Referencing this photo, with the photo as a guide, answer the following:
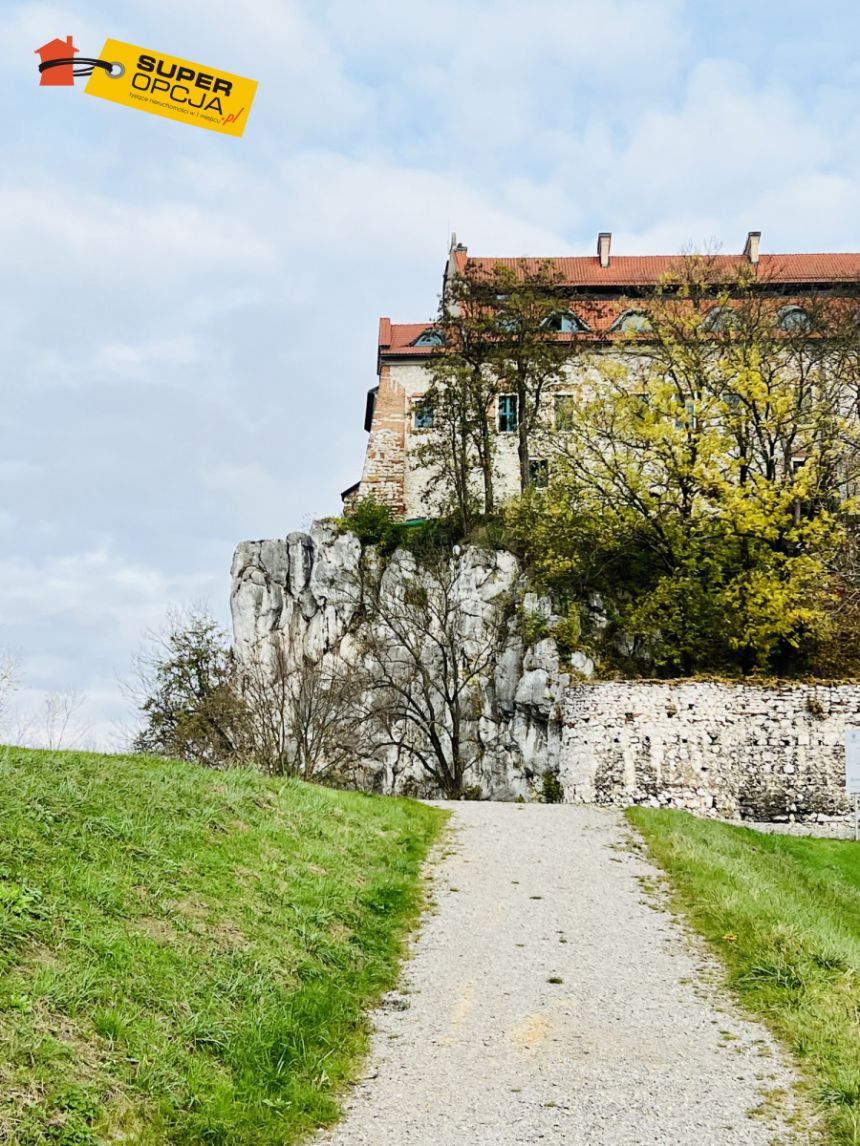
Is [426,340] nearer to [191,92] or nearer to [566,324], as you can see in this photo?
[566,324]

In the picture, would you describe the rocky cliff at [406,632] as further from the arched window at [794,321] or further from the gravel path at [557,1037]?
the gravel path at [557,1037]

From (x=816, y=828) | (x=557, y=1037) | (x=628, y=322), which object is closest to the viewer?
(x=557, y=1037)

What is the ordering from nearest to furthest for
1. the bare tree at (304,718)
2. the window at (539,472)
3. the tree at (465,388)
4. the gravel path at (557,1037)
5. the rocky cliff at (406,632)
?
the gravel path at (557,1037) < the bare tree at (304,718) < the rocky cliff at (406,632) < the window at (539,472) < the tree at (465,388)

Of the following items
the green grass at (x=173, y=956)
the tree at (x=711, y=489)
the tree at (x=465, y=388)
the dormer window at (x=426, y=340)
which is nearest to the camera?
the green grass at (x=173, y=956)

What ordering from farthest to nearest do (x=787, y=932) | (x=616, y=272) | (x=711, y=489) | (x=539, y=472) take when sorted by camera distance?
→ (x=616, y=272) → (x=539, y=472) → (x=711, y=489) → (x=787, y=932)

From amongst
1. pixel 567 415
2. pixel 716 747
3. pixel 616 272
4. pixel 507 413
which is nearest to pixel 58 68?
pixel 716 747

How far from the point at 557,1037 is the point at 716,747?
18.0m

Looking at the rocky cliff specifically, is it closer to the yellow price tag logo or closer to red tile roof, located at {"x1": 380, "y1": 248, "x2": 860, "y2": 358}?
red tile roof, located at {"x1": 380, "y1": 248, "x2": 860, "y2": 358}

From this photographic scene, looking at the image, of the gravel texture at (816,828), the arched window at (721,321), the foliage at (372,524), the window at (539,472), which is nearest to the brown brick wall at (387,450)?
the foliage at (372,524)

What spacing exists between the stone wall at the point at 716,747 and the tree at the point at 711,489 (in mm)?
2708

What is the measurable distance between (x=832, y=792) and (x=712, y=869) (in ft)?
39.2

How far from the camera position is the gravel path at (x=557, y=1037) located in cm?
666

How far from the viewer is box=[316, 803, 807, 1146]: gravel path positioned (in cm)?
666

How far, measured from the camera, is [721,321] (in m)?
32.7
